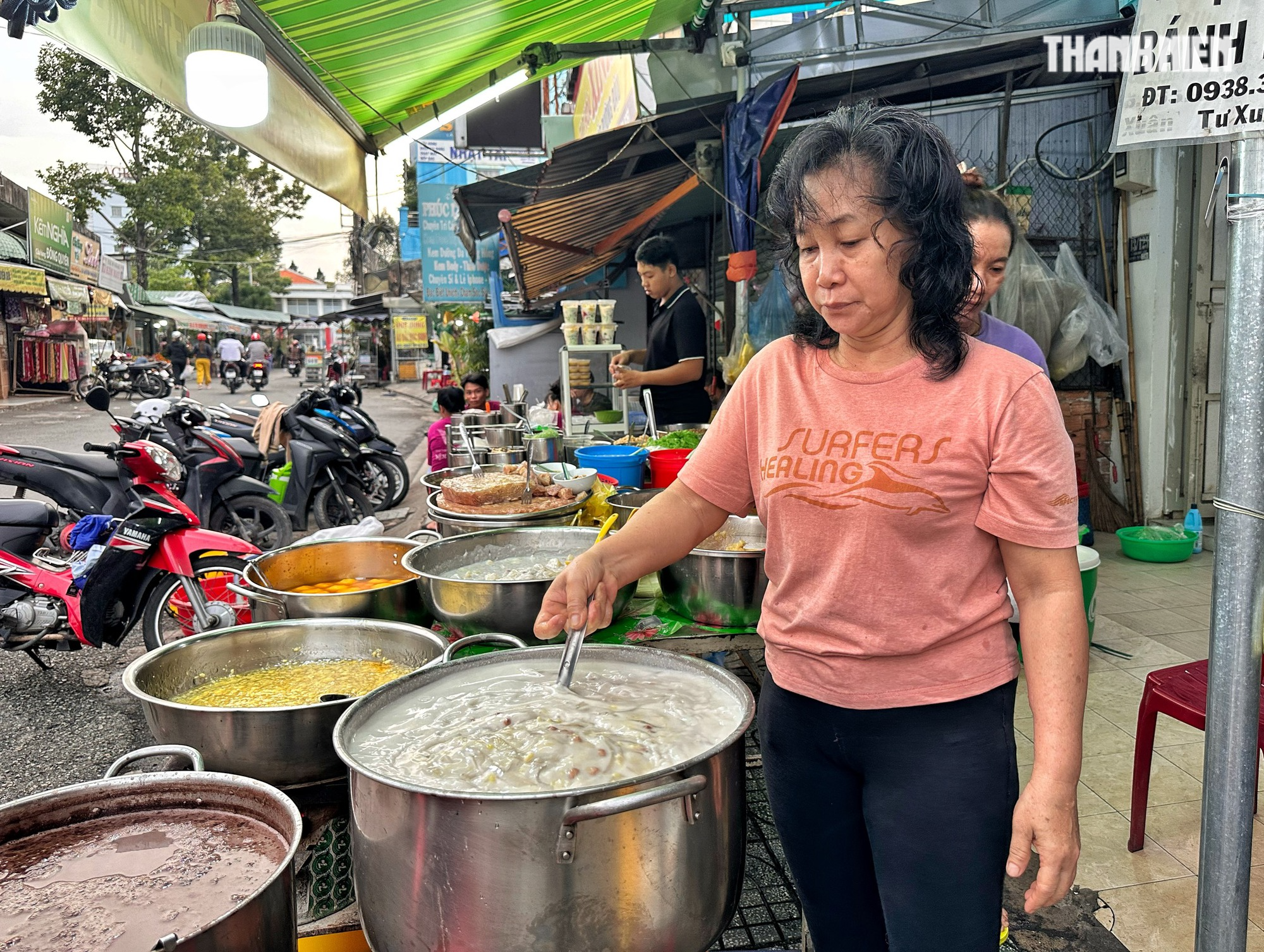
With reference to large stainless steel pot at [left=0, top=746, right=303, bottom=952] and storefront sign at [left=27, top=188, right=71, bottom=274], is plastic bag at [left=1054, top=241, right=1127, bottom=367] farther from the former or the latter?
storefront sign at [left=27, top=188, right=71, bottom=274]

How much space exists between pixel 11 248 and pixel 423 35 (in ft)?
64.4

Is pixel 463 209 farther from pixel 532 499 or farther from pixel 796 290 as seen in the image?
pixel 796 290

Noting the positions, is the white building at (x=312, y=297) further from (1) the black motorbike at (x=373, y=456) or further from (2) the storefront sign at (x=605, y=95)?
(1) the black motorbike at (x=373, y=456)

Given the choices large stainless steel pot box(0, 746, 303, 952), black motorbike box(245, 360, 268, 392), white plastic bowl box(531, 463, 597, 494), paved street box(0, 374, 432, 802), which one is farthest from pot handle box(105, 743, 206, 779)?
black motorbike box(245, 360, 268, 392)

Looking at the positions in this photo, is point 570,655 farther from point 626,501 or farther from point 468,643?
point 626,501

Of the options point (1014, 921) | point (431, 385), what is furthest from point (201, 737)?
point (431, 385)

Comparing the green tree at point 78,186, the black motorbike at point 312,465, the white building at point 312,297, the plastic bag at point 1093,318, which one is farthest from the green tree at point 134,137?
the white building at point 312,297

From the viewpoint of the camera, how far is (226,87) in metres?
3.26

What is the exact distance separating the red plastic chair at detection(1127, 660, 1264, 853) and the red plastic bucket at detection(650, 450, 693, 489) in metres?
1.79

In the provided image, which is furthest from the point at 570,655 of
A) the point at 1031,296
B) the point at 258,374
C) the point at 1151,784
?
the point at 258,374

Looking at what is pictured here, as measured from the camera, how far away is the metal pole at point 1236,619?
4.92 feet

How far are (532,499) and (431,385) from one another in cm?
2259

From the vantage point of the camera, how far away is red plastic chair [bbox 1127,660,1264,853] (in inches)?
102

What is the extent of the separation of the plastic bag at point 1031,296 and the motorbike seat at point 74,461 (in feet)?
21.1
